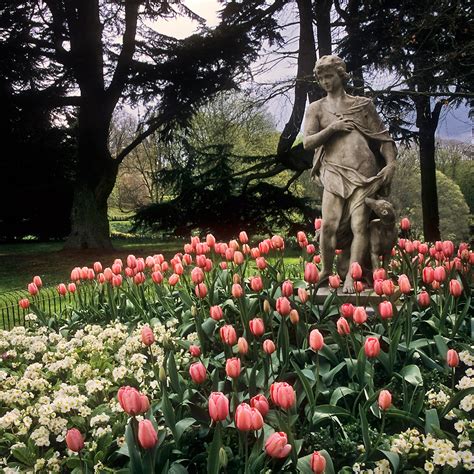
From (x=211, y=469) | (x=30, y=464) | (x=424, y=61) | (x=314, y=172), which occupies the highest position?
(x=424, y=61)

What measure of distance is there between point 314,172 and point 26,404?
342cm

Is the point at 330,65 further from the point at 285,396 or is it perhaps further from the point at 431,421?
the point at 285,396

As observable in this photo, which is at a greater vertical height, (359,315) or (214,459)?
(359,315)

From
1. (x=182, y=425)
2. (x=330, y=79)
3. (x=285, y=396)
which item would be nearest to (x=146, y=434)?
(x=285, y=396)

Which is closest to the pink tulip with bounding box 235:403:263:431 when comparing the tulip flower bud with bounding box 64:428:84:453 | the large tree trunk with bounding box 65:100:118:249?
the tulip flower bud with bounding box 64:428:84:453

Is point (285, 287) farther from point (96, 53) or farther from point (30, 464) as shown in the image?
point (96, 53)

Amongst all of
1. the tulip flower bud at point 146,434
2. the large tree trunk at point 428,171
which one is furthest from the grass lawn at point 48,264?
the tulip flower bud at point 146,434

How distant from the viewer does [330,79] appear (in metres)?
5.13

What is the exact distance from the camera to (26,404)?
3629 mm

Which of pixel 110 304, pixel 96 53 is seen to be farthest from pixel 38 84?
pixel 110 304

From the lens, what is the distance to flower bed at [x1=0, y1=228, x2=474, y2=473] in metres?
2.49

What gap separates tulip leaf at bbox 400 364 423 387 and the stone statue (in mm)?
1410

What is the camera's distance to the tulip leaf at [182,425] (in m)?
2.81

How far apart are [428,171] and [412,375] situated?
13688 mm
